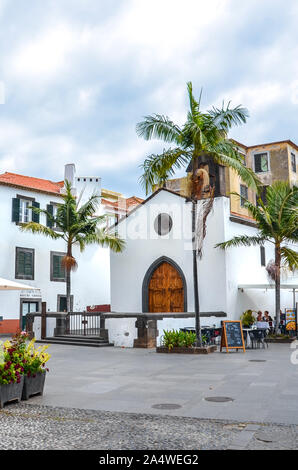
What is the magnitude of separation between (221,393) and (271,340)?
12133mm

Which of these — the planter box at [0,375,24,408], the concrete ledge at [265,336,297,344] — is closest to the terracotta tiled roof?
the concrete ledge at [265,336,297,344]

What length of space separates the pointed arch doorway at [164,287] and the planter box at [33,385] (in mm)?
14971

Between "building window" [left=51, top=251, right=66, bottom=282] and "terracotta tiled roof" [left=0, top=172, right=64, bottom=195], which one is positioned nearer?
"terracotta tiled roof" [left=0, top=172, right=64, bottom=195]

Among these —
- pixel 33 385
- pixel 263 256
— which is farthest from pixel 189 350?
pixel 263 256

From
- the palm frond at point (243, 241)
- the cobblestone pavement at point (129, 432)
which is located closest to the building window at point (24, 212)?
the palm frond at point (243, 241)

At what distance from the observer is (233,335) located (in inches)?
692

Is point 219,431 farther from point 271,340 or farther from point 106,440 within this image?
point 271,340

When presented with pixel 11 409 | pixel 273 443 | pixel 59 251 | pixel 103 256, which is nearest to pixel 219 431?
pixel 273 443

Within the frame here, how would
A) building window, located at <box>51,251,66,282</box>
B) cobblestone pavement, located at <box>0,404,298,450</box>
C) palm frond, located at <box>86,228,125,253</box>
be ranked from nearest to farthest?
cobblestone pavement, located at <box>0,404,298,450</box> → palm frond, located at <box>86,228,125,253</box> → building window, located at <box>51,251,66,282</box>

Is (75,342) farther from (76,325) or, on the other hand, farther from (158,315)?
(158,315)

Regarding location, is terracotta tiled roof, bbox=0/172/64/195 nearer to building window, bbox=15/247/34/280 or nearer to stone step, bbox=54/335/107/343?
building window, bbox=15/247/34/280

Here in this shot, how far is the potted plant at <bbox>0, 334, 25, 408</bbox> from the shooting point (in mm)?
8664

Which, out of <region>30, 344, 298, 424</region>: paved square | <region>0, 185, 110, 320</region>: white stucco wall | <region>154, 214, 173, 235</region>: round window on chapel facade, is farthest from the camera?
<region>0, 185, 110, 320</region>: white stucco wall

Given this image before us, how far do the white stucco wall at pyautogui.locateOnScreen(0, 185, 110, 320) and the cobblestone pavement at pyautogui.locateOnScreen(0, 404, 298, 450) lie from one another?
21404 mm
